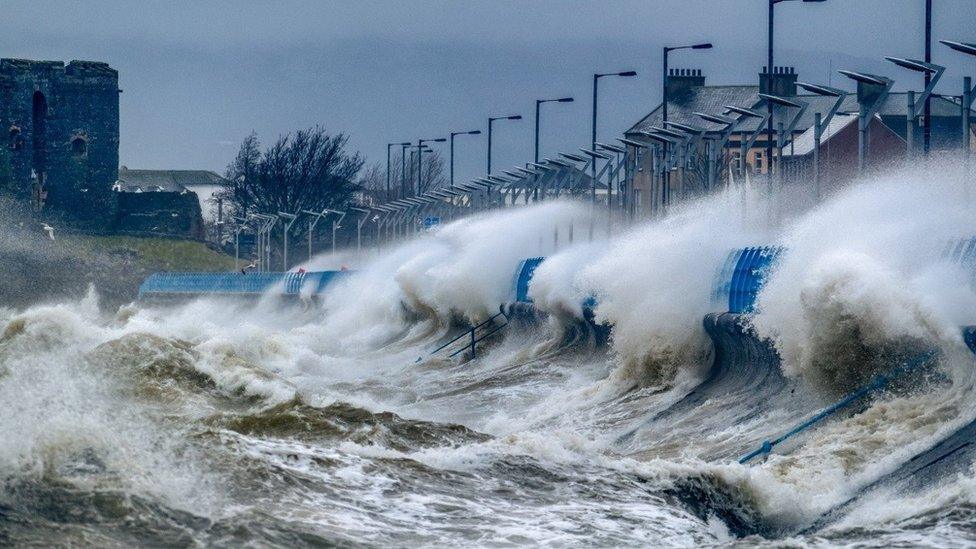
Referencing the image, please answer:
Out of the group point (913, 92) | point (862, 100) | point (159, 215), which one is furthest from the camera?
point (159, 215)

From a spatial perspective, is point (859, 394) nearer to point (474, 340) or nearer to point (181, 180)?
point (474, 340)

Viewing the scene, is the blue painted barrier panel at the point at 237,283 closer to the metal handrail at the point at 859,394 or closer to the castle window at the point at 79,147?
the castle window at the point at 79,147

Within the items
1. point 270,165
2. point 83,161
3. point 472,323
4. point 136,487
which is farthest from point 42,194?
point 136,487

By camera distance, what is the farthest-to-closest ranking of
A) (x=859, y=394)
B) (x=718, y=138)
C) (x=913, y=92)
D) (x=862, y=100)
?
(x=718, y=138)
(x=862, y=100)
(x=913, y=92)
(x=859, y=394)

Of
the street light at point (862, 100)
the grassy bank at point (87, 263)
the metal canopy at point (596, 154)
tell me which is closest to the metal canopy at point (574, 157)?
the metal canopy at point (596, 154)

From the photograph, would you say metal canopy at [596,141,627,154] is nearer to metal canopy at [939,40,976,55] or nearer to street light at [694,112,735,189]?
street light at [694,112,735,189]

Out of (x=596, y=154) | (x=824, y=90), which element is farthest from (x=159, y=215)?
(x=824, y=90)

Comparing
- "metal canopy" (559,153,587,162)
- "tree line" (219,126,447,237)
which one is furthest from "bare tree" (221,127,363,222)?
"metal canopy" (559,153,587,162)
